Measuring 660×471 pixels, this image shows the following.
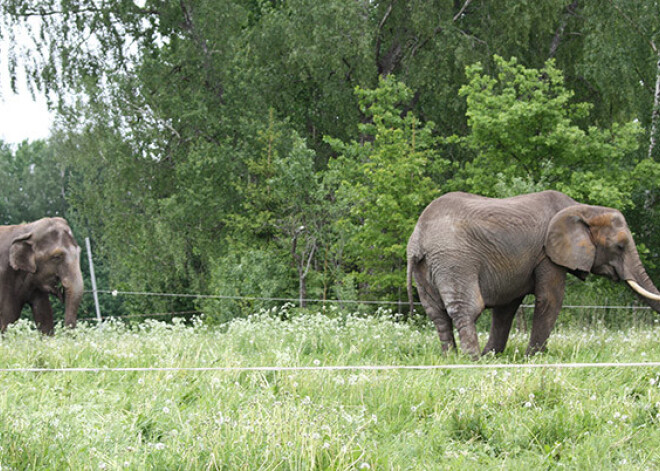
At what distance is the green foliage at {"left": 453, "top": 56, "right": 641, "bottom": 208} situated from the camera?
17.8m

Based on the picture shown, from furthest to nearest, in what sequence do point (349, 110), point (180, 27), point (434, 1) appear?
point (180, 27)
point (349, 110)
point (434, 1)

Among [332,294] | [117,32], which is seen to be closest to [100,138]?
[117,32]

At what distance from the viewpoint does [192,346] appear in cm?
862

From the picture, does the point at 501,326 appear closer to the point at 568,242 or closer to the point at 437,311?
the point at 437,311

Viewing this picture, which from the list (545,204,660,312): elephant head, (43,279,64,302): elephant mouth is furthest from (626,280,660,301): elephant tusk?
(43,279,64,302): elephant mouth

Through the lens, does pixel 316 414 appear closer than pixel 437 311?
Yes

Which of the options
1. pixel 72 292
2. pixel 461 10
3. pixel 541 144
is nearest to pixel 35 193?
pixel 461 10

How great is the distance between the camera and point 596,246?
30.5 feet

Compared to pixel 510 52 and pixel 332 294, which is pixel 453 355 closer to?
pixel 332 294

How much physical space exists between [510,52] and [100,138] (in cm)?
1182

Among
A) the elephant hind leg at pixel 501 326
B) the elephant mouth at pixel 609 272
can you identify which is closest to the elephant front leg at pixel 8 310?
the elephant hind leg at pixel 501 326

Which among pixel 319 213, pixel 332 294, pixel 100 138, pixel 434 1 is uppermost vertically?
pixel 434 1

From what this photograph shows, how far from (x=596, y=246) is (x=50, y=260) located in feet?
25.0

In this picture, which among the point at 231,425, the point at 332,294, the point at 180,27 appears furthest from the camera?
the point at 180,27
